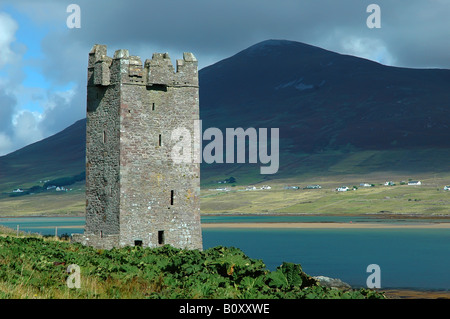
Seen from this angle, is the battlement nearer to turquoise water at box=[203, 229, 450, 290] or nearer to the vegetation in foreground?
the vegetation in foreground

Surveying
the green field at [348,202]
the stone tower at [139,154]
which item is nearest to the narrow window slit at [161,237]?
the stone tower at [139,154]

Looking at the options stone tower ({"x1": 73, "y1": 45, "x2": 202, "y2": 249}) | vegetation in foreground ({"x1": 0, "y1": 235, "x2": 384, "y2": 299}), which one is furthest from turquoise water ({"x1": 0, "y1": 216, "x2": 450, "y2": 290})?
vegetation in foreground ({"x1": 0, "y1": 235, "x2": 384, "y2": 299})

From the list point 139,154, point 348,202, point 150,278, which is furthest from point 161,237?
point 348,202

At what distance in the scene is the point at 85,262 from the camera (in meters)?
25.1

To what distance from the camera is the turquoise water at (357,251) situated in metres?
56.5

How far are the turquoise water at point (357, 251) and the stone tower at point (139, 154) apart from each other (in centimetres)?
1767

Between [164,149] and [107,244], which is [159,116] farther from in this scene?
[107,244]

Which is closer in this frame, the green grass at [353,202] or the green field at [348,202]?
the green grass at [353,202]

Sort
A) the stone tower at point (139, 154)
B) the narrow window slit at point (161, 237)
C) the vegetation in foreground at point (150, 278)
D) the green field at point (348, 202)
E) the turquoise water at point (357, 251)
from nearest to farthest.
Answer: the vegetation in foreground at point (150, 278) → the stone tower at point (139, 154) → the narrow window slit at point (161, 237) → the turquoise water at point (357, 251) → the green field at point (348, 202)

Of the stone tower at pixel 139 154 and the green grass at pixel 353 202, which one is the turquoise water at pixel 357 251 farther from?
the green grass at pixel 353 202

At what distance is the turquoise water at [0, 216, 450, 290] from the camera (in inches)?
2226

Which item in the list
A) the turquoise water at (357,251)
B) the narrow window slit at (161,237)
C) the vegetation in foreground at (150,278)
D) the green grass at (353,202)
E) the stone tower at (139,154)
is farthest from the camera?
the green grass at (353,202)

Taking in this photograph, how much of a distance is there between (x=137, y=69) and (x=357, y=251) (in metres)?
50.6

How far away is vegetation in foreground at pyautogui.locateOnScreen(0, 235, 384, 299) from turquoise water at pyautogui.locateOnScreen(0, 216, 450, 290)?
2637 centimetres
